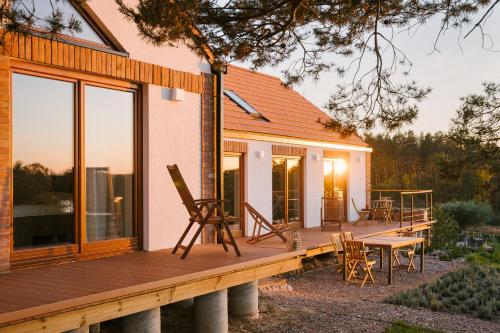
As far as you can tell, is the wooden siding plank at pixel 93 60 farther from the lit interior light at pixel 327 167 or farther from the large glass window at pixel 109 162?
the lit interior light at pixel 327 167

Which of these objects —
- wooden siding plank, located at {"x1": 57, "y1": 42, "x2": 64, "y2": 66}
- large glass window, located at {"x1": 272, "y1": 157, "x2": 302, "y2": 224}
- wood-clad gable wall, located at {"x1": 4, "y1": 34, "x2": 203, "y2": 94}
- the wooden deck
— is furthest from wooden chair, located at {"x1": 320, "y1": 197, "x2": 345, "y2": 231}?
wooden siding plank, located at {"x1": 57, "y1": 42, "x2": 64, "y2": 66}

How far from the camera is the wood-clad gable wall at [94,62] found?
6.27 meters

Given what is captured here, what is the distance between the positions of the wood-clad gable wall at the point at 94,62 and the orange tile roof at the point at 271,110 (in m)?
4.01

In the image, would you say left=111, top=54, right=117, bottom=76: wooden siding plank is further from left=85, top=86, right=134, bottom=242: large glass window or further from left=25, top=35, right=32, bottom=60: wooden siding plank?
left=25, top=35, right=32, bottom=60: wooden siding plank

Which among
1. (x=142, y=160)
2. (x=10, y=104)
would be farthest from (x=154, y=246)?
(x=10, y=104)

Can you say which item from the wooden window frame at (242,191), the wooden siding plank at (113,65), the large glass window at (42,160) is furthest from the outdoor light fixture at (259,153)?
the large glass window at (42,160)

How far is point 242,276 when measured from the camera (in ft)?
23.1

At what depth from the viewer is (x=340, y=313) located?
825 centimetres

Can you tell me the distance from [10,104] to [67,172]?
113 centimetres

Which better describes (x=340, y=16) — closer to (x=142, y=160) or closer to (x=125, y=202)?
(x=142, y=160)

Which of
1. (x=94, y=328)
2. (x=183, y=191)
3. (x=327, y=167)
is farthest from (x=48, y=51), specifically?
(x=327, y=167)

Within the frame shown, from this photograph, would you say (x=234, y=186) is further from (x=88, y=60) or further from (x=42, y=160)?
(x=42, y=160)

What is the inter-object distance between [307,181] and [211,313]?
8811 mm

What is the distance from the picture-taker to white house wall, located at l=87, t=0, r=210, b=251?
7.75 meters
